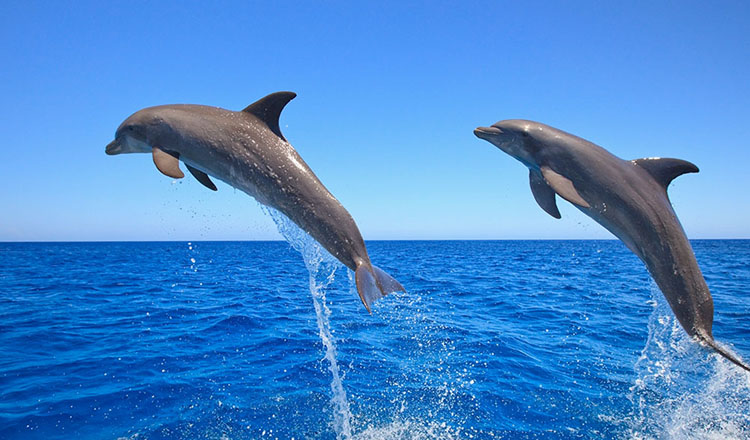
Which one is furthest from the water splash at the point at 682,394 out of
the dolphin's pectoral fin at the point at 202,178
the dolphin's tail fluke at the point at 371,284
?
the dolphin's pectoral fin at the point at 202,178

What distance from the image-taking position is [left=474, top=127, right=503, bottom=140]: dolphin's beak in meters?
4.99

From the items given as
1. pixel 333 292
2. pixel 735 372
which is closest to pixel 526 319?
pixel 735 372

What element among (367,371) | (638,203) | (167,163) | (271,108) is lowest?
(367,371)

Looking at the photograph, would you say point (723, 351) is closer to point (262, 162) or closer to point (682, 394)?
point (262, 162)

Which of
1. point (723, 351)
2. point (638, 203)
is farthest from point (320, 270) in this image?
point (723, 351)

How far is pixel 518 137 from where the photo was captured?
15.9 ft

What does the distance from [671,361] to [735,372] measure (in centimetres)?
131

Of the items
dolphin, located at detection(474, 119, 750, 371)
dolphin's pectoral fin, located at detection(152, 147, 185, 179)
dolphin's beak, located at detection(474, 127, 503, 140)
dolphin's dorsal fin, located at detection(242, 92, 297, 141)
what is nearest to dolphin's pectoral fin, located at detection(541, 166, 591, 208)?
dolphin, located at detection(474, 119, 750, 371)

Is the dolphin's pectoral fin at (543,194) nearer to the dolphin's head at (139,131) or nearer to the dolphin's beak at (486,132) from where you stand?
the dolphin's beak at (486,132)

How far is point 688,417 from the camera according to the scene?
326 inches

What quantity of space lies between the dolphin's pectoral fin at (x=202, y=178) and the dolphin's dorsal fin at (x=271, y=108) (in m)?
0.92

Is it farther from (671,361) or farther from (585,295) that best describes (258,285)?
(671,361)

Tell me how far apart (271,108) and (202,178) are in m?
1.21

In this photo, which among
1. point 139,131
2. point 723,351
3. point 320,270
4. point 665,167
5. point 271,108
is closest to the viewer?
point 723,351
